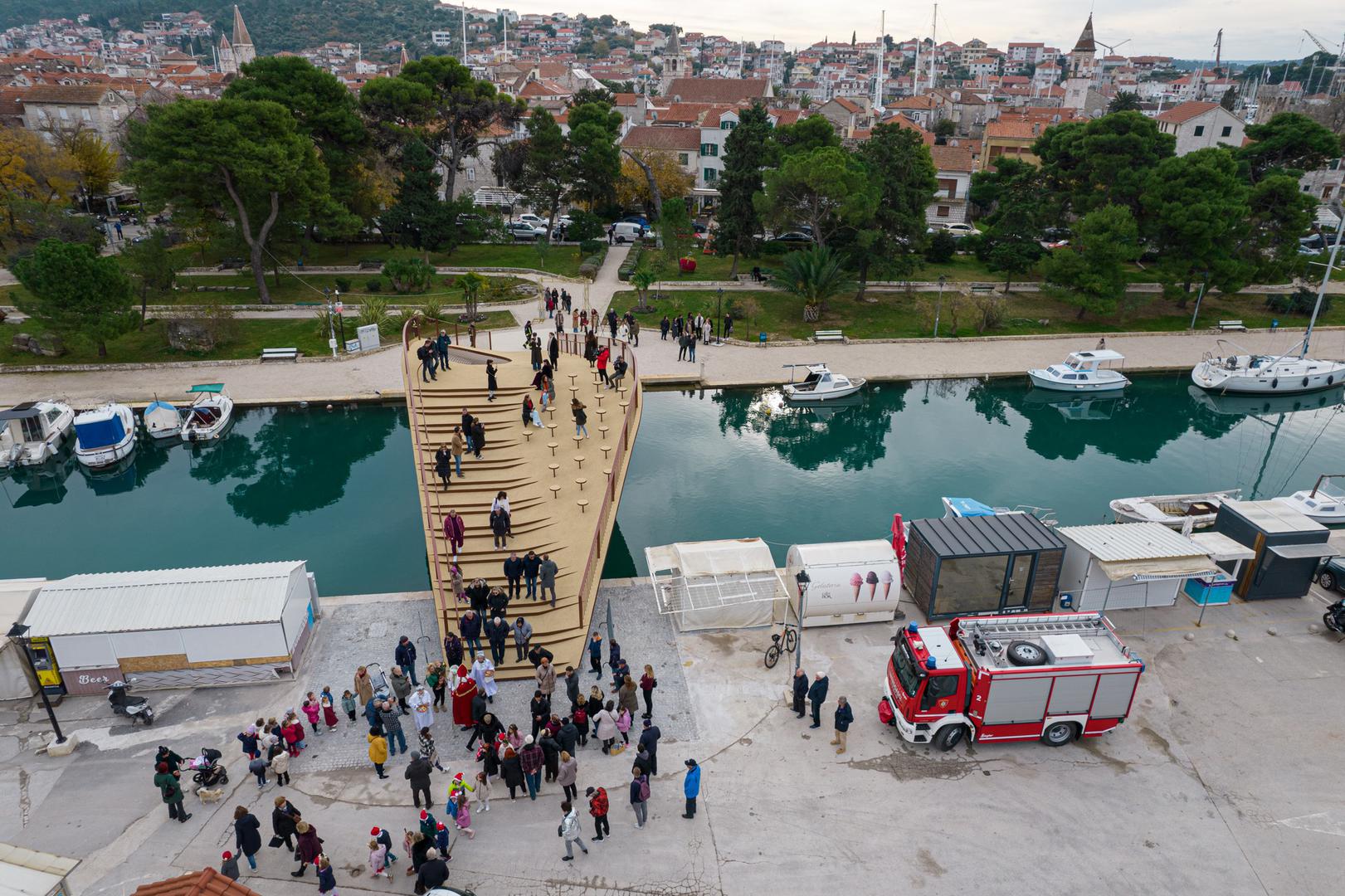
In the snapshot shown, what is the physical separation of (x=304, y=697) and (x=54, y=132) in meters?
73.9

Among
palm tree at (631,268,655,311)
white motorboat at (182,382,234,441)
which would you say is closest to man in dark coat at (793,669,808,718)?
white motorboat at (182,382,234,441)

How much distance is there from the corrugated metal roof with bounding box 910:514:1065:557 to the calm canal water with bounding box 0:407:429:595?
13.0 metres

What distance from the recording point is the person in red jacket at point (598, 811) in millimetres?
12594

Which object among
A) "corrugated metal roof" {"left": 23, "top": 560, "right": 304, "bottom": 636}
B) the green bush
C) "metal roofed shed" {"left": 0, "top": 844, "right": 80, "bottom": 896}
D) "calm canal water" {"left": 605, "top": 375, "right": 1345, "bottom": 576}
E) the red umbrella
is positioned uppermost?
the green bush

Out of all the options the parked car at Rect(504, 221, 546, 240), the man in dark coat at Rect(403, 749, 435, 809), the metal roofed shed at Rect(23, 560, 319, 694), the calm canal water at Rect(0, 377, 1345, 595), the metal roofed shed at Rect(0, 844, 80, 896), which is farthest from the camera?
the parked car at Rect(504, 221, 546, 240)

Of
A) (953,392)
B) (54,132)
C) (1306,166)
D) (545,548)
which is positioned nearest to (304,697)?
(545,548)

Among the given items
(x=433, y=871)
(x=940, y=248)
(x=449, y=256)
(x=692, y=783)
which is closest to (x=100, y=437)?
(x=433, y=871)

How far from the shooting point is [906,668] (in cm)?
1493

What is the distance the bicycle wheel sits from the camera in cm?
1706

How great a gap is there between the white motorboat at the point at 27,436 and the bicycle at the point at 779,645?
90.0ft

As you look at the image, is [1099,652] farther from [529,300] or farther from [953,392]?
[529,300]

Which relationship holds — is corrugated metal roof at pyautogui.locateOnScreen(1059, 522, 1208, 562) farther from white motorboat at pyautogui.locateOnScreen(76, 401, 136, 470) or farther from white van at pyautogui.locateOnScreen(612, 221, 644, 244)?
white van at pyautogui.locateOnScreen(612, 221, 644, 244)

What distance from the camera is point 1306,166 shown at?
50938 millimetres

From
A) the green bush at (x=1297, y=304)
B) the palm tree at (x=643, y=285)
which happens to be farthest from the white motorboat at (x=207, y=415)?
the green bush at (x=1297, y=304)
